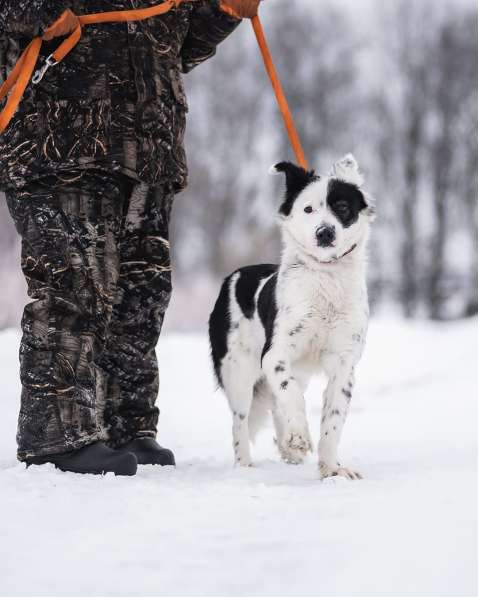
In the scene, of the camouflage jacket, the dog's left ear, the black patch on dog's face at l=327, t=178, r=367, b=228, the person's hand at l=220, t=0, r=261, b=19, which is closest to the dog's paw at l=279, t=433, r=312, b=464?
the black patch on dog's face at l=327, t=178, r=367, b=228

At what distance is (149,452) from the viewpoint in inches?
133

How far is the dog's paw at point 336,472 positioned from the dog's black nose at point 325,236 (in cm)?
99

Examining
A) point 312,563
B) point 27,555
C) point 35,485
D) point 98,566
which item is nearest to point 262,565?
point 312,563

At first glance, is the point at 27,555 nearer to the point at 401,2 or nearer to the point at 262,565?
the point at 262,565

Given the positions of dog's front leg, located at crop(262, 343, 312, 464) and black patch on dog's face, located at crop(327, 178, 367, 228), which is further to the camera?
black patch on dog's face, located at crop(327, 178, 367, 228)

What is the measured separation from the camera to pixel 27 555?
185cm

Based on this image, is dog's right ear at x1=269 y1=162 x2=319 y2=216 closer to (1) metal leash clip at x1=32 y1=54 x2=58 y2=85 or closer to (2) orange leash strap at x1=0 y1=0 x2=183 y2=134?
(2) orange leash strap at x1=0 y1=0 x2=183 y2=134

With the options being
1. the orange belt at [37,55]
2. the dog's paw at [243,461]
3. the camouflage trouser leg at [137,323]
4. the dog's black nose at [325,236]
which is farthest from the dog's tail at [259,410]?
the orange belt at [37,55]

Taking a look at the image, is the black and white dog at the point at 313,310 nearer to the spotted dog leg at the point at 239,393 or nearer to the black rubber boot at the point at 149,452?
the spotted dog leg at the point at 239,393

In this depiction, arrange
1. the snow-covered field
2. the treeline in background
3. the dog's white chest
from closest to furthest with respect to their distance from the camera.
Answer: the snow-covered field < the dog's white chest < the treeline in background

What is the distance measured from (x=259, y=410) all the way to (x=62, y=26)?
7.43 feet

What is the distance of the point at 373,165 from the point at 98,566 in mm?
15608

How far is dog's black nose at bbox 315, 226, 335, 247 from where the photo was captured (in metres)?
3.67

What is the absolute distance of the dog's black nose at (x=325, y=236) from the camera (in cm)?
367
